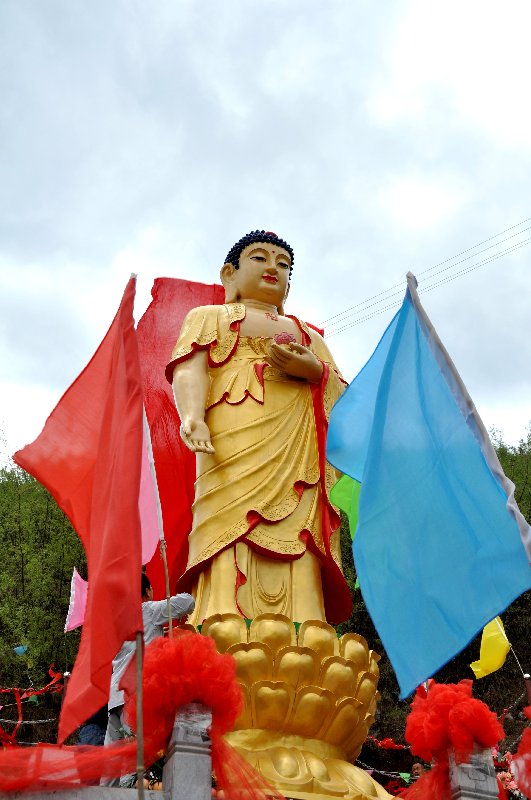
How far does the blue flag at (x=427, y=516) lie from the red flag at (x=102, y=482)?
46.6 inches

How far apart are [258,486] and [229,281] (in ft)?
6.46

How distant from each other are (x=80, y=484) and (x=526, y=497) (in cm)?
1277

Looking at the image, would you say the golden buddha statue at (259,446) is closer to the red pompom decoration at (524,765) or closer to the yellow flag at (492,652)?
the red pompom decoration at (524,765)

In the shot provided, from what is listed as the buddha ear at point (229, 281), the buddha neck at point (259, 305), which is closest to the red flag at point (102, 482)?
the buddha neck at point (259, 305)

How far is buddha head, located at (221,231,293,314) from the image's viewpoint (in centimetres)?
694

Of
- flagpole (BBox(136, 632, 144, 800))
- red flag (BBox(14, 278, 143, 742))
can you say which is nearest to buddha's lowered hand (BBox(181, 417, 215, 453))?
red flag (BBox(14, 278, 143, 742))

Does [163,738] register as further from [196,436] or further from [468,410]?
[196,436]

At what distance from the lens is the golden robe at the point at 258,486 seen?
18.4 ft

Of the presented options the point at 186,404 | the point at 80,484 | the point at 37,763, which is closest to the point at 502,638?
the point at 186,404

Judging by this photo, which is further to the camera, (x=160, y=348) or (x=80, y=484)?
(x=160, y=348)

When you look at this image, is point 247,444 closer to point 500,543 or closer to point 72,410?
point 72,410

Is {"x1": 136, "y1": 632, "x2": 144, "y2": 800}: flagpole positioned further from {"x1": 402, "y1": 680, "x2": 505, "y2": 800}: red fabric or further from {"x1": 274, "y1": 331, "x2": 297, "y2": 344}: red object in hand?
{"x1": 274, "y1": 331, "x2": 297, "y2": 344}: red object in hand

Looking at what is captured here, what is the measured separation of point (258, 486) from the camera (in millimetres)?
5914

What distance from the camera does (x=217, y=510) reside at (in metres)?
5.85
